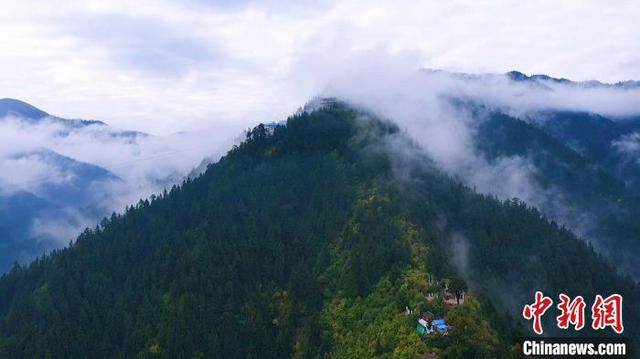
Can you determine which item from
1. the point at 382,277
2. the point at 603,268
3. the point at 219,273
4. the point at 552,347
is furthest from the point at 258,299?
the point at 603,268

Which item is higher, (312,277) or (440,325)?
(440,325)

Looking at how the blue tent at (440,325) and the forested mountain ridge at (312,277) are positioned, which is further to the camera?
the forested mountain ridge at (312,277)

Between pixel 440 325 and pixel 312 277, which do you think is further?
pixel 312 277

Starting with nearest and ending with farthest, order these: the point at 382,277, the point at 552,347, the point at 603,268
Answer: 1. the point at 552,347
2. the point at 382,277
3. the point at 603,268

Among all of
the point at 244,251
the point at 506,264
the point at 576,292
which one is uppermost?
the point at 244,251

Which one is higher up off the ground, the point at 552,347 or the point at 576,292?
the point at 552,347

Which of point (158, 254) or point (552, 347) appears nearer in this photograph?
point (552, 347)

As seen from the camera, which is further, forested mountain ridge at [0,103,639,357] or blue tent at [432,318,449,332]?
forested mountain ridge at [0,103,639,357]

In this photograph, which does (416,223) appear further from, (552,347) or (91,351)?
(91,351)
